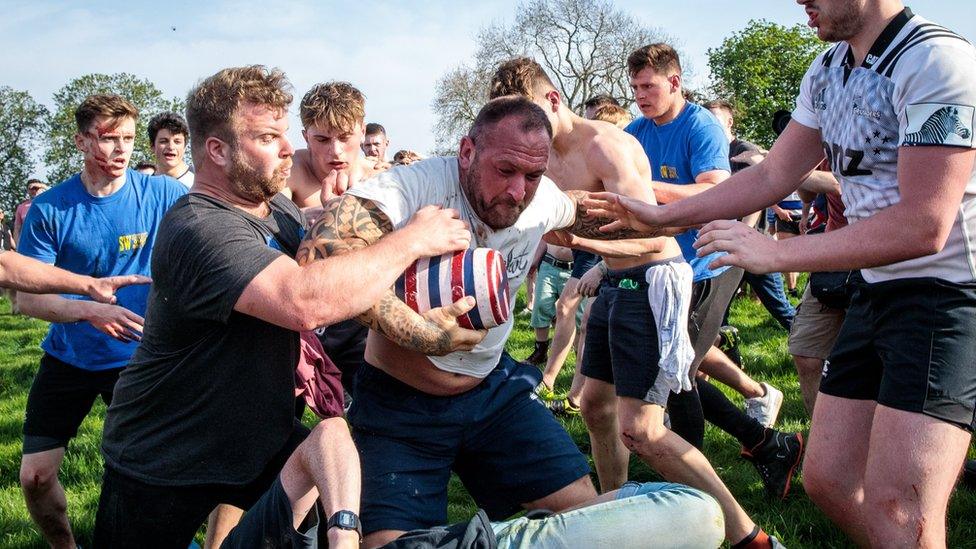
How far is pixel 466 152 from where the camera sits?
127 inches

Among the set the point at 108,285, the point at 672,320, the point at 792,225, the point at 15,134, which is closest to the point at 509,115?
the point at 672,320

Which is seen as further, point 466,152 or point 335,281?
point 466,152

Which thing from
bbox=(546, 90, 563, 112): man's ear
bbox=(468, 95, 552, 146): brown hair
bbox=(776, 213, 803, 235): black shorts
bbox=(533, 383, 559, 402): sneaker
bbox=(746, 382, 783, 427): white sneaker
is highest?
bbox=(546, 90, 563, 112): man's ear

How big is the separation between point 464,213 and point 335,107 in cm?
217

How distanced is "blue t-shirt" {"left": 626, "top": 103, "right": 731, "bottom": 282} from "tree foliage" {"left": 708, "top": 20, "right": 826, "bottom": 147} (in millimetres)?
28239

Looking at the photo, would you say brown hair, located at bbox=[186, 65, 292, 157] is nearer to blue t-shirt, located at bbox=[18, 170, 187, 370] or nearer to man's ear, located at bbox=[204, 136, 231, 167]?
man's ear, located at bbox=[204, 136, 231, 167]

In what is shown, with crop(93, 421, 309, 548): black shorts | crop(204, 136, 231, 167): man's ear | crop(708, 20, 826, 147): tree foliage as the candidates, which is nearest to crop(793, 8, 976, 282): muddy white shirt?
crop(204, 136, 231, 167): man's ear

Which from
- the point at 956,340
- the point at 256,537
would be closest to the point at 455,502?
the point at 256,537

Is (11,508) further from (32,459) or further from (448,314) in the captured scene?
(448,314)

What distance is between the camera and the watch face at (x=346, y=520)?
93.6 inches

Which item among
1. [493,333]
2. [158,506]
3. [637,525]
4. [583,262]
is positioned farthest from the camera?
[583,262]

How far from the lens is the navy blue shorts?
10.4 feet

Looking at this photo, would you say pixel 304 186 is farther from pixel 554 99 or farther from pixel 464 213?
pixel 464 213

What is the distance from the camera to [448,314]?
2.84 meters
